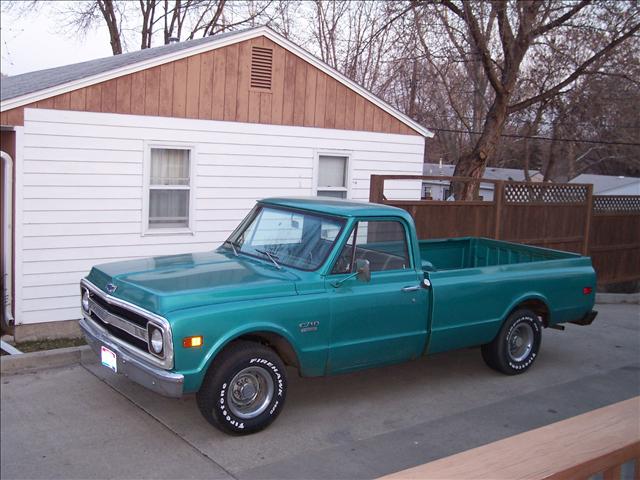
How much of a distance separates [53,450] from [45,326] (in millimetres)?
3539

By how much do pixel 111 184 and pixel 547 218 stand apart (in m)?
7.12

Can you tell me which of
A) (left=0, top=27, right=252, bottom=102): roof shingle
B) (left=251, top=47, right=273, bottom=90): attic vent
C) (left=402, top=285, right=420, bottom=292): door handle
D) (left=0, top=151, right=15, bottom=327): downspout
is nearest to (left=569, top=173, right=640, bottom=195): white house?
(left=251, top=47, right=273, bottom=90): attic vent

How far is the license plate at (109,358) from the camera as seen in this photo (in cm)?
553

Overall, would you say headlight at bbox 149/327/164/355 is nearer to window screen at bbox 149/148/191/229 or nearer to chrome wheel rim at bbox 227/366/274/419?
chrome wheel rim at bbox 227/366/274/419

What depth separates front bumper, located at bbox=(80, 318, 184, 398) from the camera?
16.4 ft

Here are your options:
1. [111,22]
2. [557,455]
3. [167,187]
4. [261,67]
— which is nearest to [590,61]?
[261,67]

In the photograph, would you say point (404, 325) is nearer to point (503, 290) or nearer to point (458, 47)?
point (503, 290)

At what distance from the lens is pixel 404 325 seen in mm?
6293

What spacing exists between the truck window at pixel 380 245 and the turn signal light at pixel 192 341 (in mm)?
1583

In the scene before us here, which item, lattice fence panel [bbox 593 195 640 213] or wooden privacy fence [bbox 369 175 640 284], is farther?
lattice fence panel [bbox 593 195 640 213]

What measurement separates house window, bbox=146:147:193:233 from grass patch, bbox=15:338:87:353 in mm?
1725

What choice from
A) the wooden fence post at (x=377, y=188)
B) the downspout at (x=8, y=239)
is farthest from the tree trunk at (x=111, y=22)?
the wooden fence post at (x=377, y=188)

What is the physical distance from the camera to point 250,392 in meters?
5.52

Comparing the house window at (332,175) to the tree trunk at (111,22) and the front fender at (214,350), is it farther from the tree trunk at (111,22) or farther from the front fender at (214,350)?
the tree trunk at (111,22)
